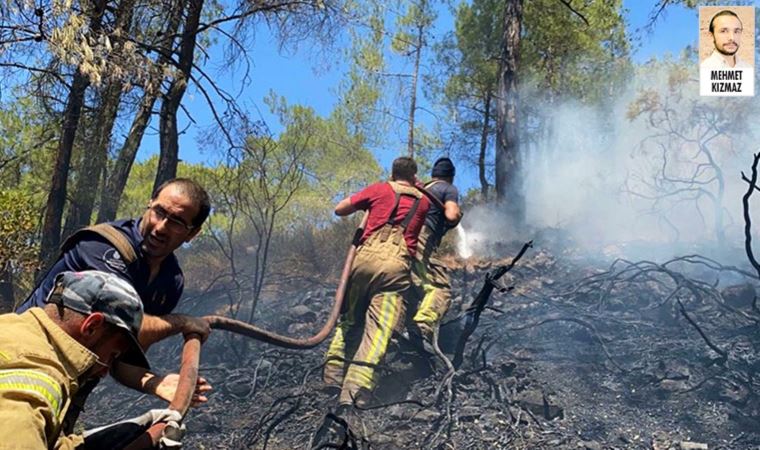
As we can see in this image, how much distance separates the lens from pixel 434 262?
5.27 m

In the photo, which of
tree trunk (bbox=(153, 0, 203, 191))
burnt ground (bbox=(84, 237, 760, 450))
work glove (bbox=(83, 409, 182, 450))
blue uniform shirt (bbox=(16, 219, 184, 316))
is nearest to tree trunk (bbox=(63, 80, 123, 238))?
tree trunk (bbox=(153, 0, 203, 191))

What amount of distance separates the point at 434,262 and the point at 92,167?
3759 millimetres

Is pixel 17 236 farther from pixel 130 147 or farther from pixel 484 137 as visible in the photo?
pixel 484 137

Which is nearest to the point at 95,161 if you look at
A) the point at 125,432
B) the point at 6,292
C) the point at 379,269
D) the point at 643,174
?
the point at 6,292

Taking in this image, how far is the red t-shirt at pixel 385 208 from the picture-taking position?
16.0 feet

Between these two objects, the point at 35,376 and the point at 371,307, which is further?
the point at 371,307

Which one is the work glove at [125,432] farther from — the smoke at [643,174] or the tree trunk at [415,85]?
the tree trunk at [415,85]

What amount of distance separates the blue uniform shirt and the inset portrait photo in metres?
7.65

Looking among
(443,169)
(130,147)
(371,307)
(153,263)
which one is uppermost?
(130,147)

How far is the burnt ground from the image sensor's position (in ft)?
12.7

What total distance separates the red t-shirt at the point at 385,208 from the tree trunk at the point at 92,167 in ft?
9.70

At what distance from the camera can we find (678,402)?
4.18 m

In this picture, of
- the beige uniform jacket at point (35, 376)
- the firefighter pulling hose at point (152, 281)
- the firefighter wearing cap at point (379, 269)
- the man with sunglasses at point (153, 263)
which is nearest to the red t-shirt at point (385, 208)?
the firefighter wearing cap at point (379, 269)

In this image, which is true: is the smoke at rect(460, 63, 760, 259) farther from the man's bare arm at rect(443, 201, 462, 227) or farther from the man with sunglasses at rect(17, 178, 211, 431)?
the man with sunglasses at rect(17, 178, 211, 431)
